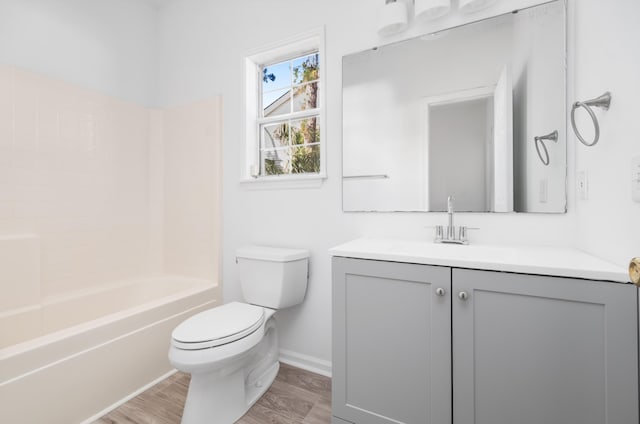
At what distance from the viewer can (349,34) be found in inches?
67.3

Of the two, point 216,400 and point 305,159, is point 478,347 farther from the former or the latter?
point 305,159

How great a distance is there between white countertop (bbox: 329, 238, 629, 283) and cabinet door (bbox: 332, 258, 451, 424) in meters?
0.04

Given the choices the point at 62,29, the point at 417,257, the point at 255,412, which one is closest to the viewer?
the point at 417,257

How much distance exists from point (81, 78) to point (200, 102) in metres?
0.79

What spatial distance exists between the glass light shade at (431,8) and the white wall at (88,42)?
222cm

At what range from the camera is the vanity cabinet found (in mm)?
843

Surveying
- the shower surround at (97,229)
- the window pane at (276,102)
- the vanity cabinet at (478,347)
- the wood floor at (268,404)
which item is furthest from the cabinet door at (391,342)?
the window pane at (276,102)

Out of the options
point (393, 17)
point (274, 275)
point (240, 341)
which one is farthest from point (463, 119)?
point (240, 341)

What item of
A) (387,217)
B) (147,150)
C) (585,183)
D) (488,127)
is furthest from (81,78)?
(585,183)

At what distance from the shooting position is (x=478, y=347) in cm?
99

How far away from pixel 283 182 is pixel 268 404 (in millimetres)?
1271

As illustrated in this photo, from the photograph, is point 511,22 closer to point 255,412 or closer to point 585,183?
point 585,183

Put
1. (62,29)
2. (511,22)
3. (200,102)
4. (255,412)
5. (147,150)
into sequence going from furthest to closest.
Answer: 1. (147,150)
2. (200,102)
3. (62,29)
4. (255,412)
5. (511,22)

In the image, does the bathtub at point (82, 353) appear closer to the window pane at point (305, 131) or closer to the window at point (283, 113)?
the window at point (283, 113)
